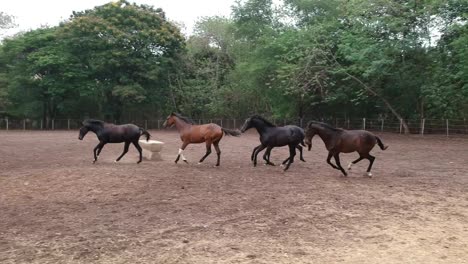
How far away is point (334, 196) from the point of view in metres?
7.96

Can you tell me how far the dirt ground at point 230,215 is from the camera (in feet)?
16.3

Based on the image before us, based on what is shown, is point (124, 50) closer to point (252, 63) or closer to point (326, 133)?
point (252, 63)

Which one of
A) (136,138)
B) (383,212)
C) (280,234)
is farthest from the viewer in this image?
(136,138)

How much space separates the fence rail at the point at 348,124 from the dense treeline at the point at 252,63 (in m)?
0.94

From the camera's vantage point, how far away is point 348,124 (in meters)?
32.0

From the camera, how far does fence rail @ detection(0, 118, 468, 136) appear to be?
2611 centimetres

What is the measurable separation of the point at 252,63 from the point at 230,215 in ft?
91.9

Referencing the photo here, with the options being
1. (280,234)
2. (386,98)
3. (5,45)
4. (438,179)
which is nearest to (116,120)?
(5,45)

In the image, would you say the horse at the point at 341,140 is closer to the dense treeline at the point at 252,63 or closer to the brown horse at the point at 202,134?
the brown horse at the point at 202,134

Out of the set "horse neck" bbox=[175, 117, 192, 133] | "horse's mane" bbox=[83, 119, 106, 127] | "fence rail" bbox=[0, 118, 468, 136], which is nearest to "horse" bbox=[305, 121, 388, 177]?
"horse neck" bbox=[175, 117, 192, 133]

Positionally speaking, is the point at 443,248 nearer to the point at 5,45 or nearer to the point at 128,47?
the point at 128,47

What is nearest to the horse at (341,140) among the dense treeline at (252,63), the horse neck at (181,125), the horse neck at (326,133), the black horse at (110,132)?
the horse neck at (326,133)

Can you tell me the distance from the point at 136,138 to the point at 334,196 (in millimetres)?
6939

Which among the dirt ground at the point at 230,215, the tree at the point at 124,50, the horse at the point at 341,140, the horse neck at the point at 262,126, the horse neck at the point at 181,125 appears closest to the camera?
the dirt ground at the point at 230,215
